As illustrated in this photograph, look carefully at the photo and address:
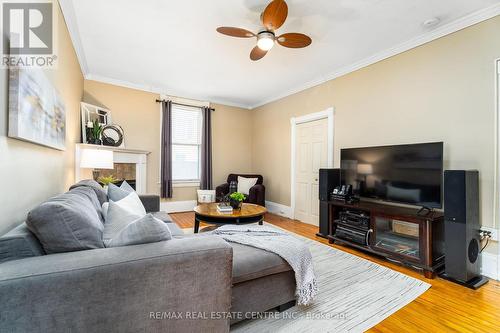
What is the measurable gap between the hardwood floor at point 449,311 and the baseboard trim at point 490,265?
0.29 ft

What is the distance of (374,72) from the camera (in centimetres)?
335

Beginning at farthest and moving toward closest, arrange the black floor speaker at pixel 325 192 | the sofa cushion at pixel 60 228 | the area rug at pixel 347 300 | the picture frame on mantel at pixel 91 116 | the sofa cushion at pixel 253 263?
the picture frame on mantel at pixel 91 116 → the black floor speaker at pixel 325 192 → the area rug at pixel 347 300 → the sofa cushion at pixel 253 263 → the sofa cushion at pixel 60 228

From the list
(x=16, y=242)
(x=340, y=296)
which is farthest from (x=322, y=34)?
(x=16, y=242)

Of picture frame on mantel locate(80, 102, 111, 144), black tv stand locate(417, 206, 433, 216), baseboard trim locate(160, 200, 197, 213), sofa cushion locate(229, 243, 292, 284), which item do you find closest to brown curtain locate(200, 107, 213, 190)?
baseboard trim locate(160, 200, 197, 213)

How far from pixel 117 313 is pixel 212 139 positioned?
4742 mm

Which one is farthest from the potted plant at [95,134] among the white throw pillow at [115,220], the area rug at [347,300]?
the area rug at [347,300]

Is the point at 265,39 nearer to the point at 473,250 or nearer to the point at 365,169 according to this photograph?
the point at 365,169

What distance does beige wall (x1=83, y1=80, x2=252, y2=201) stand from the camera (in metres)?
4.39

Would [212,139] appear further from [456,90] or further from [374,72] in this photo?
[456,90]

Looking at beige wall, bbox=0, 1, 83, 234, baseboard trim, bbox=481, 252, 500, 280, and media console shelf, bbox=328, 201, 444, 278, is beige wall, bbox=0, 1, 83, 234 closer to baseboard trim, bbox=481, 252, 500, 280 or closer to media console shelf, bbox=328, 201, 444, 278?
media console shelf, bbox=328, 201, 444, 278

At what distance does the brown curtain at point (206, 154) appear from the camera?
5328 millimetres

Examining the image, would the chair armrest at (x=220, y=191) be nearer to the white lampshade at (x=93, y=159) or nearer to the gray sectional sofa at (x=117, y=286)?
the white lampshade at (x=93, y=159)

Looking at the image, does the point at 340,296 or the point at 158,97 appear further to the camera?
the point at 158,97

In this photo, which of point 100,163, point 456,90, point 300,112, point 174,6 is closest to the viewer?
point 174,6
